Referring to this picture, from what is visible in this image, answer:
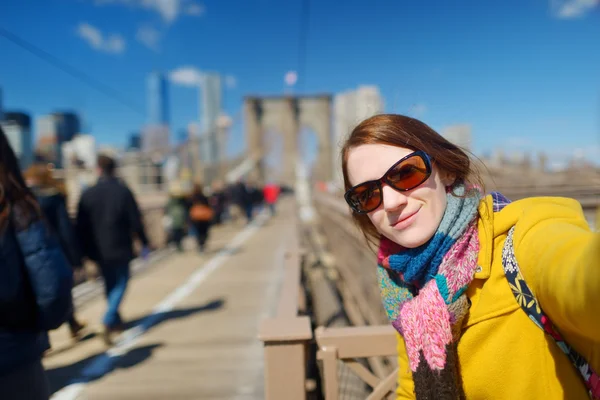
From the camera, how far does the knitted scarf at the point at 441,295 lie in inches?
41.3

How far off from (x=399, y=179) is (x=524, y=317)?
1.53 feet

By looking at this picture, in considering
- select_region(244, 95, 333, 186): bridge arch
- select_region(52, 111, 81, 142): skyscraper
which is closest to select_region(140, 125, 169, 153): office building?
select_region(244, 95, 333, 186): bridge arch

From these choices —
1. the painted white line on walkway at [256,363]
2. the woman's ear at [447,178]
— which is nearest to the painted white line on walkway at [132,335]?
the painted white line on walkway at [256,363]

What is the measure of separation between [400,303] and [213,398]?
2231mm

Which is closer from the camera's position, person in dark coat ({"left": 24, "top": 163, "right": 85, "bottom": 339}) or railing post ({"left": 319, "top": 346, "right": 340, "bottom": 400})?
railing post ({"left": 319, "top": 346, "right": 340, "bottom": 400})

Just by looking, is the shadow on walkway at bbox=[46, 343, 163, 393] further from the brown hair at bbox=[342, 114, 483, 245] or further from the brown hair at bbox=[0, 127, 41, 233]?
the brown hair at bbox=[342, 114, 483, 245]

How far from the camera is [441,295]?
106cm

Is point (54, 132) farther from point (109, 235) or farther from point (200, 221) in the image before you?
point (109, 235)

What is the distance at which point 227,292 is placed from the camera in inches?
225

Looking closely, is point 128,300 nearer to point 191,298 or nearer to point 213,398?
point 191,298

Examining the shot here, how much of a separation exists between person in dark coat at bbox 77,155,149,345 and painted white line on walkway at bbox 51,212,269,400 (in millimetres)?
169

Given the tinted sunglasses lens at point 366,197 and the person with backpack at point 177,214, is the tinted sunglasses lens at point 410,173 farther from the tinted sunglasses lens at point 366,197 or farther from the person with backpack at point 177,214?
the person with backpack at point 177,214

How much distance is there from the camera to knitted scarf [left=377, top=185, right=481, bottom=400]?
41.3 inches

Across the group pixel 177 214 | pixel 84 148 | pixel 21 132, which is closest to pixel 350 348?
pixel 21 132
